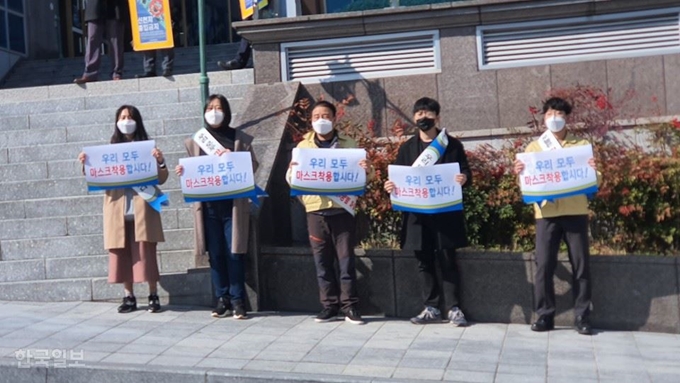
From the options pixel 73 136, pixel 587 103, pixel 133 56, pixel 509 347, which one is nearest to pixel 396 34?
pixel 587 103

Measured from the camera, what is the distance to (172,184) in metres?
11.3

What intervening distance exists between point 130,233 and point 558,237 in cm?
383

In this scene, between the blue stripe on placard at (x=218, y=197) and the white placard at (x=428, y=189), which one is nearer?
the white placard at (x=428, y=189)

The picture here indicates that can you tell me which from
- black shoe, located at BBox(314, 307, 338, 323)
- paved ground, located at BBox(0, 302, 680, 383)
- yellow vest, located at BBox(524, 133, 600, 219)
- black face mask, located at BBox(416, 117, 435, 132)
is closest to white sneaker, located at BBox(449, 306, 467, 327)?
paved ground, located at BBox(0, 302, 680, 383)

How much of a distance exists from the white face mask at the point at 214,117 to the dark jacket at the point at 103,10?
559 cm

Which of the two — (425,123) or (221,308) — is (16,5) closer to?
(221,308)

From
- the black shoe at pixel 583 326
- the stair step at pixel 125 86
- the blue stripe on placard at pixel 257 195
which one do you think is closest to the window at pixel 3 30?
the stair step at pixel 125 86

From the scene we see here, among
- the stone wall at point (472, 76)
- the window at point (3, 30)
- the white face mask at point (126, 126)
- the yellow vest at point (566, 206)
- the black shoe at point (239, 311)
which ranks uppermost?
the window at point (3, 30)

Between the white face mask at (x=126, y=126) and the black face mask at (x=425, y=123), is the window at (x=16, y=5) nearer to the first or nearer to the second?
the white face mask at (x=126, y=126)

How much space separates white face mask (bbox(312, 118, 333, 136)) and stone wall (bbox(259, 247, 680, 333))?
1.17 m

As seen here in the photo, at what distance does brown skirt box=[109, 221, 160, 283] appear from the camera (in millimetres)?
9297

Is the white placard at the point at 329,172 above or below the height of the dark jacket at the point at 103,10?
below

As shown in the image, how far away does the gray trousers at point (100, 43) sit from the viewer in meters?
14.0

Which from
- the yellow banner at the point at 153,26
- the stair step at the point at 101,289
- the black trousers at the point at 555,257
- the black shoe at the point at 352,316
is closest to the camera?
the black trousers at the point at 555,257
